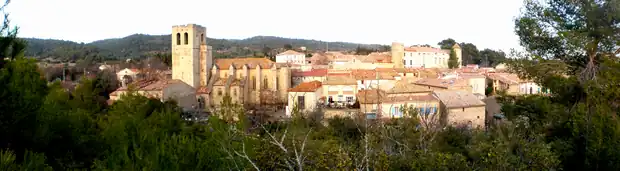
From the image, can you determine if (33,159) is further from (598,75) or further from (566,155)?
(598,75)

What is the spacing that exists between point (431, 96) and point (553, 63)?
50.8ft

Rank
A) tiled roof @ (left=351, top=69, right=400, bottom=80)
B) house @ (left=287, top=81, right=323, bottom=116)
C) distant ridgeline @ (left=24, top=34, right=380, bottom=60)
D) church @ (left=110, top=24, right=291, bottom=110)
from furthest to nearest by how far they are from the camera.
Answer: distant ridgeline @ (left=24, top=34, right=380, bottom=60) < tiled roof @ (left=351, top=69, right=400, bottom=80) < church @ (left=110, top=24, right=291, bottom=110) < house @ (left=287, top=81, right=323, bottom=116)

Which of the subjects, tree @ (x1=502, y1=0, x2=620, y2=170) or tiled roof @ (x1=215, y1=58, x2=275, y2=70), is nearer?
tree @ (x1=502, y1=0, x2=620, y2=170)

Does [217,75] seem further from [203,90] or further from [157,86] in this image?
[157,86]

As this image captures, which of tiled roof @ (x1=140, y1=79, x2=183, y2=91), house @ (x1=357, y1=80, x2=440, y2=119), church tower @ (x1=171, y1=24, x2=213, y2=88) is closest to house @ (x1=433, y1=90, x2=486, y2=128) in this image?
house @ (x1=357, y1=80, x2=440, y2=119)

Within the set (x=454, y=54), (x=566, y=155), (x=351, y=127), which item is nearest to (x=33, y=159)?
(x=566, y=155)

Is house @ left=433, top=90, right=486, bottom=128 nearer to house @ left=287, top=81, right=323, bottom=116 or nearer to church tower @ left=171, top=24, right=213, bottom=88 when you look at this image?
house @ left=287, top=81, right=323, bottom=116

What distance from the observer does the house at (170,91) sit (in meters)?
30.5

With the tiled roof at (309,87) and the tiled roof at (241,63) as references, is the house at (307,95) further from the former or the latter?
the tiled roof at (241,63)

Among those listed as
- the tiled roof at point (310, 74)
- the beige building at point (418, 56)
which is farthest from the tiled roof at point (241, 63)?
the beige building at point (418, 56)

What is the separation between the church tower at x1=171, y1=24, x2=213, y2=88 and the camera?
119 ft

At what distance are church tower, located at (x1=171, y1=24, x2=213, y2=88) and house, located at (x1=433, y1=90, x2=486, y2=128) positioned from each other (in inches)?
734

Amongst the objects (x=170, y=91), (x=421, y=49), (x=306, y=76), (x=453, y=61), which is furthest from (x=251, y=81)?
(x=453, y=61)

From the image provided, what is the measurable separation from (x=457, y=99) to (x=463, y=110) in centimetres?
101
